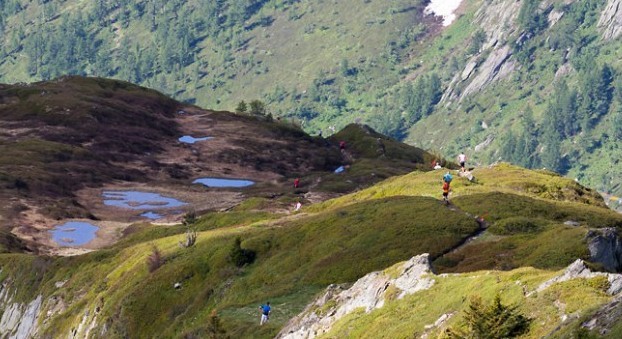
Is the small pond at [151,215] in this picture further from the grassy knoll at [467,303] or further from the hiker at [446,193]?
the grassy knoll at [467,303]

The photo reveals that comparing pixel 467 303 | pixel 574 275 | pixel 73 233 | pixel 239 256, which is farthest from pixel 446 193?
pixel 73 233

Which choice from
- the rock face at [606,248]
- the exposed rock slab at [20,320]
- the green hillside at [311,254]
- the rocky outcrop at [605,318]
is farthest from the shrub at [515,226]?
the exposed rock slab at [20,320]

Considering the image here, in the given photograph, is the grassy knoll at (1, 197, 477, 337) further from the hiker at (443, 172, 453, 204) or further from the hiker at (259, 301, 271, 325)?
the hiker at (259, 301, 271, 325)

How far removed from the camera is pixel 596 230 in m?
81.5

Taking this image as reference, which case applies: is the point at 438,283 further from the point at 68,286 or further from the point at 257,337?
the point at 68,286

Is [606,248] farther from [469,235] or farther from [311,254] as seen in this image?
[311,254]

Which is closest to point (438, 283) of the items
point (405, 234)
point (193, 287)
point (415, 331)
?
point (415, 331)

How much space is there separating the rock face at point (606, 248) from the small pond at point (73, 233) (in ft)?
303

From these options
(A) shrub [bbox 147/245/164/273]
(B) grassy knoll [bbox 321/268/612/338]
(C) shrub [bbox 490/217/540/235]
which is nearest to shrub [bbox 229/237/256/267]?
(A) shrub [bbox 147/245/164/273]

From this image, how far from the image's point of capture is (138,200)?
188m

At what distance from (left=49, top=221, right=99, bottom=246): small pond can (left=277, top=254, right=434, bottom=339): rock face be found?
8541cm

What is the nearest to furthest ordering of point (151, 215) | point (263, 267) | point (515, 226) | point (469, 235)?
point (515, 226)
point (469, 235)
point (263, 267)
point (151, 215)

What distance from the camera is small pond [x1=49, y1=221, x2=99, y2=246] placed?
520 feet

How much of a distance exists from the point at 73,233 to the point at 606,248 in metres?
100
